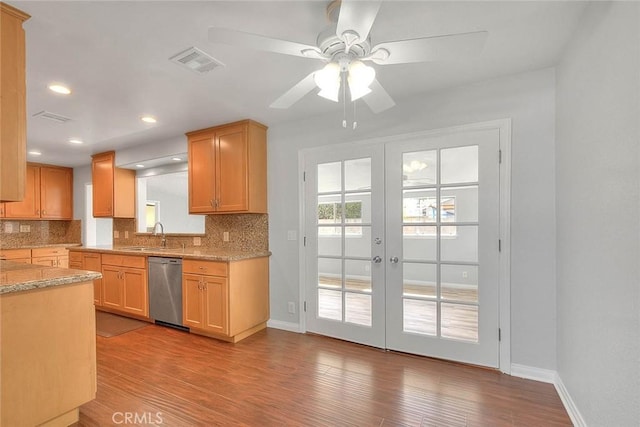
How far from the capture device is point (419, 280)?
8.64ft

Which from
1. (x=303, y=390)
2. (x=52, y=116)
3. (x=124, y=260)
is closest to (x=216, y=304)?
(x=303, y=390)

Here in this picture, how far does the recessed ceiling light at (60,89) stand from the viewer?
93.5 inches

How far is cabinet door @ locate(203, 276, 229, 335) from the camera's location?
2.95 meters

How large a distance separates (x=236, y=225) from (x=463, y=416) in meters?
2.93

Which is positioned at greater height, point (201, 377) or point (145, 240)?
point (145, 240)

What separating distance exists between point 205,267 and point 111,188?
2.67 meters

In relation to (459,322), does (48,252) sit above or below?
above

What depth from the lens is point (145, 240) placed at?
181 inches

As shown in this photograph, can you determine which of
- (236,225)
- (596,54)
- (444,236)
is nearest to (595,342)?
(444,236)

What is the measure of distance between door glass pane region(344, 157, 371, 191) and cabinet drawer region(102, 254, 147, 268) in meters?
2.64

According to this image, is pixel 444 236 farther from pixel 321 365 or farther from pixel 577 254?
pixel 321 365

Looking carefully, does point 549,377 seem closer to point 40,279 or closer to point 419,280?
point 419,280

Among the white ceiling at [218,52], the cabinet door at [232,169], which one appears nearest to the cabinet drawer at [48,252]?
the white ceiling at [218,52]

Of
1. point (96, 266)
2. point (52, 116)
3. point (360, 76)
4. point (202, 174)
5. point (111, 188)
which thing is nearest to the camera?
point (360, 76)
